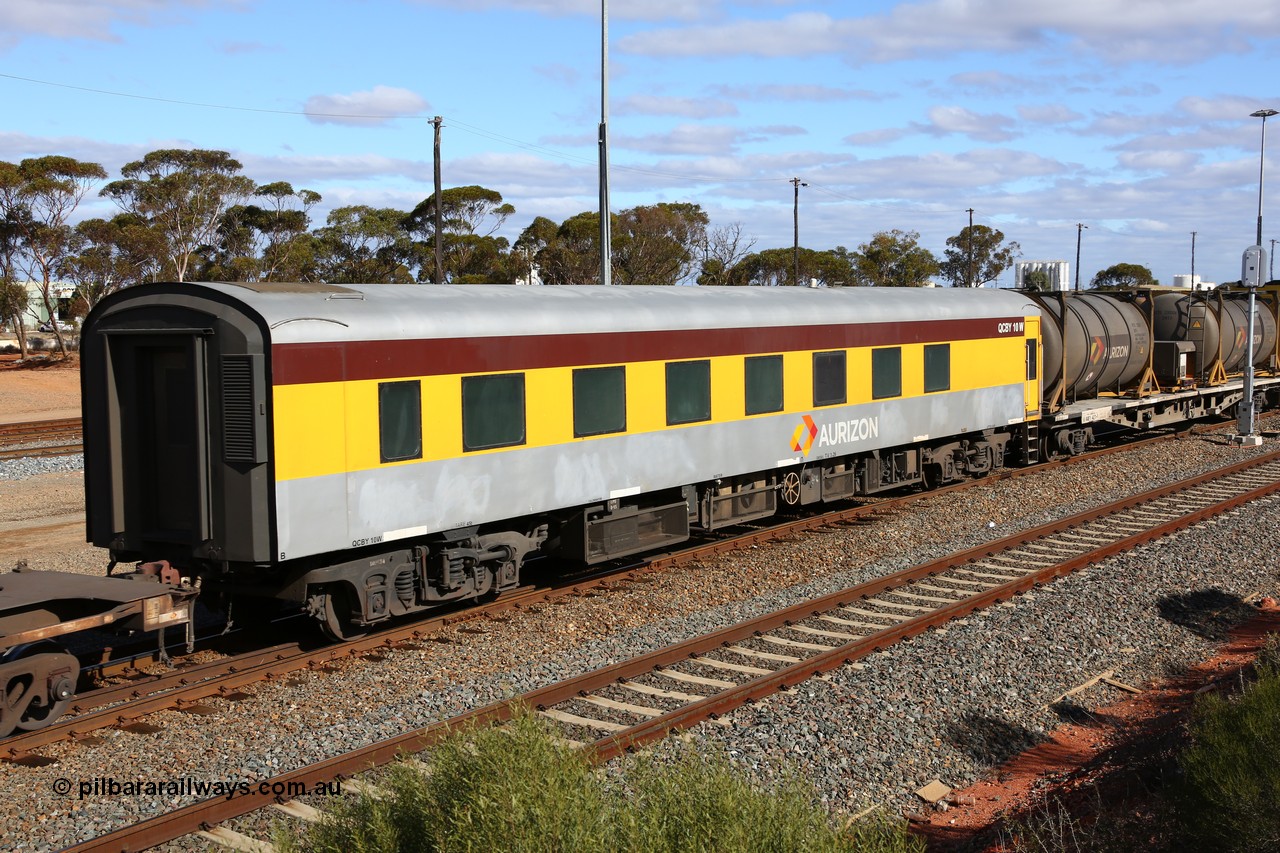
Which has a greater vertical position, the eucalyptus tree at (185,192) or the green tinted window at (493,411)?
the eucalyptus tree at (185,192)

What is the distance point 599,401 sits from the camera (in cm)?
1219

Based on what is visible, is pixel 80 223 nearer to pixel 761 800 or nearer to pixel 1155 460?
pixel 1155 460

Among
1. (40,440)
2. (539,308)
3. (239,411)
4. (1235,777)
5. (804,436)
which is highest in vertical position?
(539,308)

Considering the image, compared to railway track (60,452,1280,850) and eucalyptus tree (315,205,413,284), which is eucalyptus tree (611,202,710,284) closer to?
eucalyptus tree (315,205,413,284)

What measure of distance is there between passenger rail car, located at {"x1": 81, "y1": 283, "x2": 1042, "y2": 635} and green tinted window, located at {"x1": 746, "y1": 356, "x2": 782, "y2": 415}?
0.03m

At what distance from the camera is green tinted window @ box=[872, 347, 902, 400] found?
16.2 meters

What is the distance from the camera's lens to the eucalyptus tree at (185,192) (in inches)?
2211

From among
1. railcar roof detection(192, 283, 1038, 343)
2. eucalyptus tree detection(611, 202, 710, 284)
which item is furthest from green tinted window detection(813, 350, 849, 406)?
eucalyptus tree detection(611, 202, 710, 284)

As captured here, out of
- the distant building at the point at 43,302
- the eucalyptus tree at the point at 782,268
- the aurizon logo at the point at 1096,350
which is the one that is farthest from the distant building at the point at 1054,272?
the distant building at the point at 43,302

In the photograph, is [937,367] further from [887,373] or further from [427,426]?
[427,426]

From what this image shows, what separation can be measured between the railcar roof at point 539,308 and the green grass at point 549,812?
505cm

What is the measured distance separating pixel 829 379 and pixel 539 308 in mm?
5154

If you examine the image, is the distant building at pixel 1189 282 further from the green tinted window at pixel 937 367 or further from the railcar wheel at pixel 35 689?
the railcar wheel at pixel 35 689

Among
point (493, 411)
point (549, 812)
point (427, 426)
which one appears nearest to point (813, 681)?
point (493, 411)
